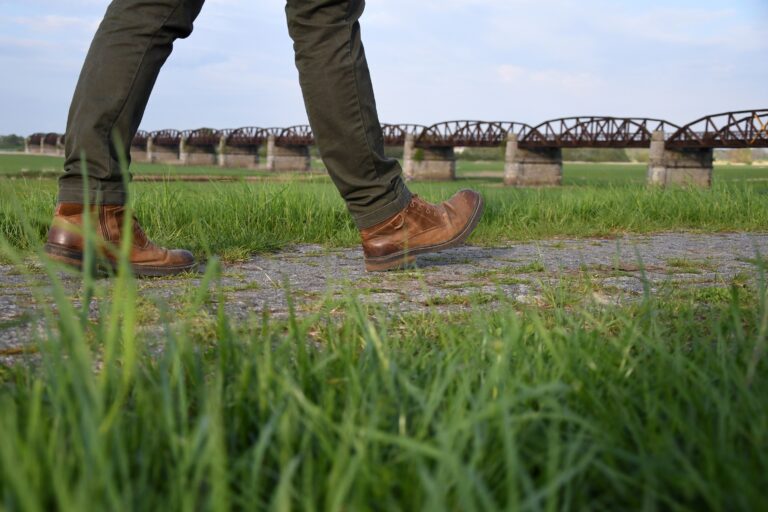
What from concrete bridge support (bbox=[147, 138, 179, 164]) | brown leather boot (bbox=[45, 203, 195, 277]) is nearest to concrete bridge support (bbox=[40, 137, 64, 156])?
concrete bridge support (bbox=[147, 138, 179, 164])

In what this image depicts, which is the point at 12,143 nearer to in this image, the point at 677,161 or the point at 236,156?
the point at 236,156

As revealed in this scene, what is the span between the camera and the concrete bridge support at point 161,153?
100m

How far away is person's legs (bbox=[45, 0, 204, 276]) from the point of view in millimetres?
2557

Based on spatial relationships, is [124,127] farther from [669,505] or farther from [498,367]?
[669,505]

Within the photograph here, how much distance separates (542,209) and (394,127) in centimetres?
6613

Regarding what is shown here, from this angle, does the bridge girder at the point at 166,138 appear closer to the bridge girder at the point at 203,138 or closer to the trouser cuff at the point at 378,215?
the bridge girder at the point at 203,138

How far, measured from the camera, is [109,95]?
256cm

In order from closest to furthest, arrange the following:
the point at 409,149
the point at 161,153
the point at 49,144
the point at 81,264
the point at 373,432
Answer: the point at 373,432 < the point at 81,264 < the point at 409,149 < the point at 161,153 < the point at 49,144

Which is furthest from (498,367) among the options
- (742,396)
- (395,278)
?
(395,278)

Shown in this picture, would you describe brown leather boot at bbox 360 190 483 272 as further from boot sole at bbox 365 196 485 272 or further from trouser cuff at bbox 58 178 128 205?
trouser cuff at bbox 58 178 128 205

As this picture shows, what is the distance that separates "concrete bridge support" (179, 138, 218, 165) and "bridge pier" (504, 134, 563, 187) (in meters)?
50.8

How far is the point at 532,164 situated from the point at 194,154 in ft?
174

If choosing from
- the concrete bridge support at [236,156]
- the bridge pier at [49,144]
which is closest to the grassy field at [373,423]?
the concrete bridge support at [236,156]

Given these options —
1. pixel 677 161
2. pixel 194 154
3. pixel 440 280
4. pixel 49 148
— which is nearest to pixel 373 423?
pixel 440 280
